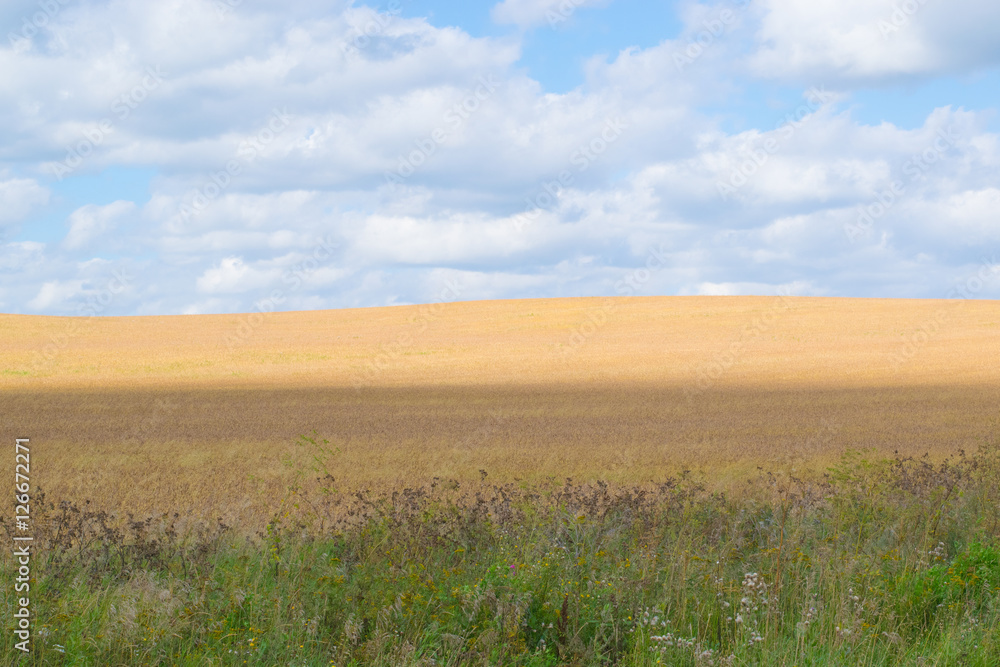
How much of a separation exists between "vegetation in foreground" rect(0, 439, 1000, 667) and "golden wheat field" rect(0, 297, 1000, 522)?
3016 mm

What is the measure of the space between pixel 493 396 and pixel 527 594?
23657mm

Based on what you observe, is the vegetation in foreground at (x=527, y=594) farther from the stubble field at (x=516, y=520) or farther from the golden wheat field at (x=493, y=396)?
the golden wheat field at (x=493, y=396)

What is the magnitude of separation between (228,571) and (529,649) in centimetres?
254

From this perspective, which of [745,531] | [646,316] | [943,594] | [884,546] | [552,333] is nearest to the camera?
[943,594]

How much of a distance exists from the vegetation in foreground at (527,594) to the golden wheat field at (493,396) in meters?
3.02

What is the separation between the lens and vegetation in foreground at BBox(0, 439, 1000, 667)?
5324 mm

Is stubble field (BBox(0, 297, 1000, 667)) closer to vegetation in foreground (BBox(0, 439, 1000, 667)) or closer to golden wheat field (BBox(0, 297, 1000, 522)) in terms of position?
vegetation in foreground (BBox(0, 439, 1000, 667))

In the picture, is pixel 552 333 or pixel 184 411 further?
pixel 552 333

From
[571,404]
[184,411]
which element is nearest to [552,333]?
[571,404]

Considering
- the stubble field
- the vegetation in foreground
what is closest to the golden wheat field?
the stubble field

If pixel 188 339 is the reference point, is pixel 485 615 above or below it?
below

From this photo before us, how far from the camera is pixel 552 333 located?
190 feet

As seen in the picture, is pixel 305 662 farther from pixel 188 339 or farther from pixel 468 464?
pixel 188 339

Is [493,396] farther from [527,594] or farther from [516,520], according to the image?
[527,594]
